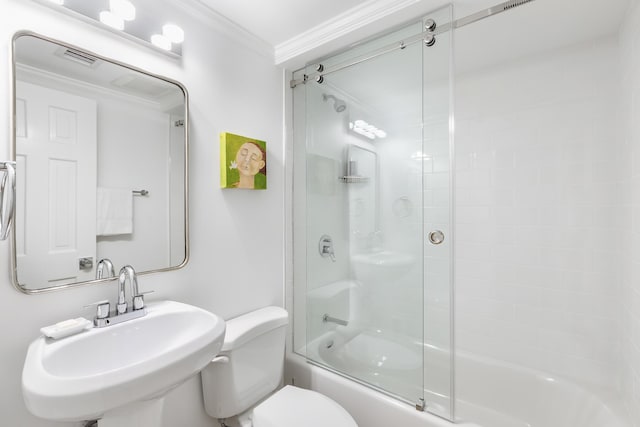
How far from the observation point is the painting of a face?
64.5 inches

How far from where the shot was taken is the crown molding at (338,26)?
4.67 feet

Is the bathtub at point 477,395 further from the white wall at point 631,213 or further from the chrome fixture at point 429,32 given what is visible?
the chrome fixture at point 429,32

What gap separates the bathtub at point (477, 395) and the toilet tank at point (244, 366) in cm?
33

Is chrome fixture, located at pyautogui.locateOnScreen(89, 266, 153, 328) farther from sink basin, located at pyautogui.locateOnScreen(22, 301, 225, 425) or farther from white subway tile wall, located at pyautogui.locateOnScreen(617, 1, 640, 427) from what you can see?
white subway tile wall, located at pyautogui.locateOnScreen(617, 1, 640, 427)

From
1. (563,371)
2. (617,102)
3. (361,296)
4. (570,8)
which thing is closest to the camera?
(570,8)

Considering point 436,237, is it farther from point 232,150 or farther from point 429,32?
point 232,150

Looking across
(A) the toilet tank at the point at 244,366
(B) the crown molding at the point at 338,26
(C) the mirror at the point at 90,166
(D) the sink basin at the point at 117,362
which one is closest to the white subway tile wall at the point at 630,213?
(B) the crown molding at the point at 338,26

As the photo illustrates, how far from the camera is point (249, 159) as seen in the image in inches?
66.5

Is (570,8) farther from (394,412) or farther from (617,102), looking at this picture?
(394,412)

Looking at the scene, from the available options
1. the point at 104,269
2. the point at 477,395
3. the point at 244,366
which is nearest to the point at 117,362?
the point at 104,269

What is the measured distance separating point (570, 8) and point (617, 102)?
587 mm

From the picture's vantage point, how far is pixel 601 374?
1.61 meters

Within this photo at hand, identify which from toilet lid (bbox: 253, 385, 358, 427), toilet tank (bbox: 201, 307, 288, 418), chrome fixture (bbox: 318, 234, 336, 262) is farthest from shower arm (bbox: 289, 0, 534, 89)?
toilet lid (bbox: 253, 385, 358, 427)

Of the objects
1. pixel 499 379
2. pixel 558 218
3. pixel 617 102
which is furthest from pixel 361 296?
pixel 617 102
